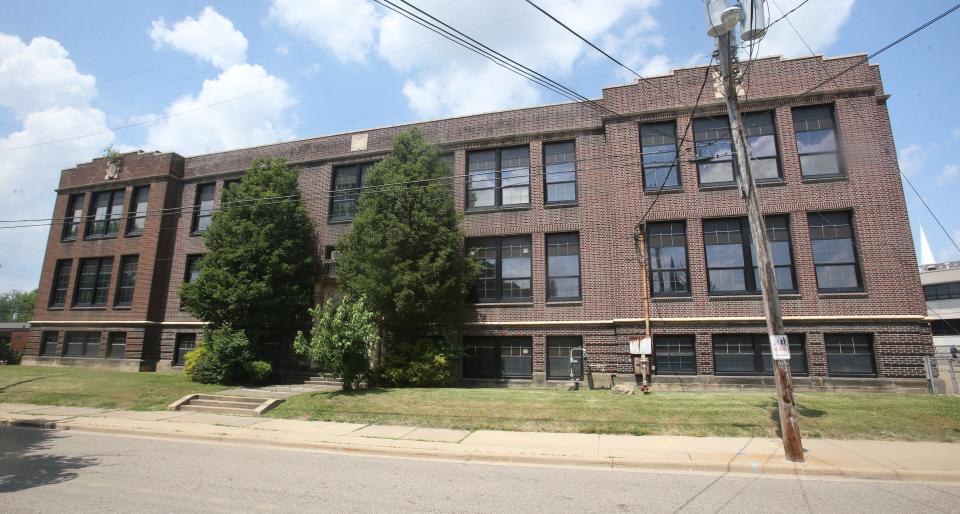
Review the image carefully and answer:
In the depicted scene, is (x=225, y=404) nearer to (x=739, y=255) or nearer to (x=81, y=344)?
(x=81, y=344)

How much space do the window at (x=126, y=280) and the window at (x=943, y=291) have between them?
67.4 m

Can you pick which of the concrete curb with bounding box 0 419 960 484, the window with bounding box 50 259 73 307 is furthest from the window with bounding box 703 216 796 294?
the window with bounding box 50 259 73 307

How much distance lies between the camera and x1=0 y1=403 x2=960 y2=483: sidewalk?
26.6ft

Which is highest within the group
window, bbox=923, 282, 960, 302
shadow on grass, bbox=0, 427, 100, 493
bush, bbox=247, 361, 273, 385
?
window, bbox=923, 282, 960, 302

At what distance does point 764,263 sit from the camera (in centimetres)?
934

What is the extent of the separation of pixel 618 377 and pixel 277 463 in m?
11.9

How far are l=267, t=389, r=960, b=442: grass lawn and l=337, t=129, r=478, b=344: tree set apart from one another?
3.25 m

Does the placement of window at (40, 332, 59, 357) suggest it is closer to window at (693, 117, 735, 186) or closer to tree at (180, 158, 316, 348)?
tree at (180, 158, 316, 348)

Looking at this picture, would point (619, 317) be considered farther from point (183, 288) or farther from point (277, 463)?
point (183, 288)

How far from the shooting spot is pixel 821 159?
17266mm

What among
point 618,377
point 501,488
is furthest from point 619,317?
point 501,488

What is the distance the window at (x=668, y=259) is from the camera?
57.7ft

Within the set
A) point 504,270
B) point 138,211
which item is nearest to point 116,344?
point 138,211

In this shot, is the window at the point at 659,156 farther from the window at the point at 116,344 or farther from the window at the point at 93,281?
the window at the point at 93,281
